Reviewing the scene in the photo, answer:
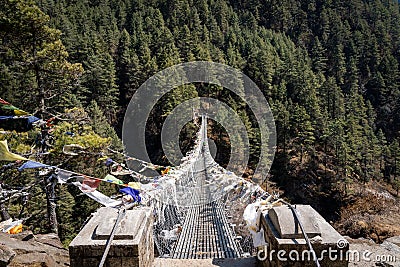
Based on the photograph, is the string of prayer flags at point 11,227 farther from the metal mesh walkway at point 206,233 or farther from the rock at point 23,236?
the metal mesh walkway at point 206,233

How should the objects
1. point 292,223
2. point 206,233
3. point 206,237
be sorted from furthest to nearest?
point 206,233 < point 206,237 < point 292,223

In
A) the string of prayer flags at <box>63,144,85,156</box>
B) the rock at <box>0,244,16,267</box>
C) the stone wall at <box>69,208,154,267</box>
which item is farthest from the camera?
the string of prayer flags at <box>63,144,85,156</box>

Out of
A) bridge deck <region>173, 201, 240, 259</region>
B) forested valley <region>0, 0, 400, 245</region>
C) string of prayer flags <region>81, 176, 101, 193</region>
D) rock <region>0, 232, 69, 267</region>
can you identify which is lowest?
bridge deck <region>173, 201, 240, 259</region>

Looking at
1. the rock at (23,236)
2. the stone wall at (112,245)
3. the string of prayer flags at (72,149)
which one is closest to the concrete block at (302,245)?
the stone wall at (112,245)

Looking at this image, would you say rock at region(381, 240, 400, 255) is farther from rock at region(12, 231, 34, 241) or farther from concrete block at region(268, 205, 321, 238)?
rock at region(12, 231, 34, 241)

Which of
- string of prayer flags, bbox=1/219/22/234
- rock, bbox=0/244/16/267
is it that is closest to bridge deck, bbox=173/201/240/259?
string of prayer flags, bbox=1/219/22/234

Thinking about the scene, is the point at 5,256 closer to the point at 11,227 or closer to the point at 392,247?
the point at 11,227

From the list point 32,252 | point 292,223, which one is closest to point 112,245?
point 292,223
